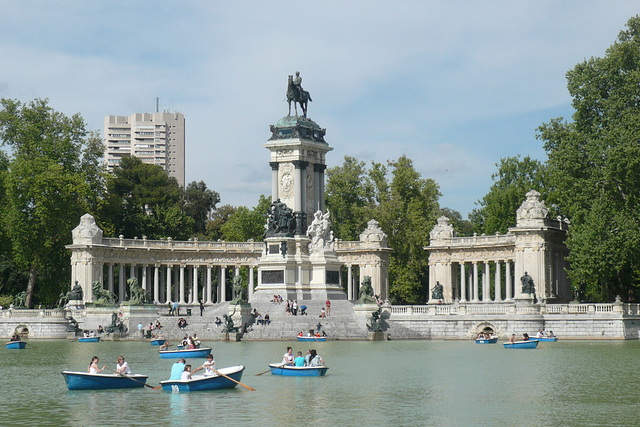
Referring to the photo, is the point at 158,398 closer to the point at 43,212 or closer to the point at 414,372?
the point at 414,372

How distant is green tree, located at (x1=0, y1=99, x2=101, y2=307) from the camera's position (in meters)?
86.7

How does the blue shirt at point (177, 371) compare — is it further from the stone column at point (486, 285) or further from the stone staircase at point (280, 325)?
the stone column at point (486, 285)

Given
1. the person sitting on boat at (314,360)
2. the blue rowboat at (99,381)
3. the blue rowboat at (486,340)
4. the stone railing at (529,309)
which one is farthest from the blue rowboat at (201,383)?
the stone railing at (529,309)

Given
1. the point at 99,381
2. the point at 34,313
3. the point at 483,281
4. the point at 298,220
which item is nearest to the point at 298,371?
the point at 99,381

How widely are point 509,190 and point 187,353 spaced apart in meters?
52.4

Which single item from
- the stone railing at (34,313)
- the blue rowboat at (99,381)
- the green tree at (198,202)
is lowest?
the blue rowboat at (99,381)

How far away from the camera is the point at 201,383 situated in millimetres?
35062

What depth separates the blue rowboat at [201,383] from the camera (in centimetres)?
3491

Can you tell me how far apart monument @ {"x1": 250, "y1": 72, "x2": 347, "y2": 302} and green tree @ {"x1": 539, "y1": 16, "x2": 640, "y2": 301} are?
17135 millimetres

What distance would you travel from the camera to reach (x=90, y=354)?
53594 mm

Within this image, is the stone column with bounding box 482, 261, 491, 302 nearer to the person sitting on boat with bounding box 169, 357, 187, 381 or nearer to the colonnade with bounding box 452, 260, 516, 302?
the colonnade with bounding box 452, 260, 516, 302

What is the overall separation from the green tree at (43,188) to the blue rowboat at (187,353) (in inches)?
1571

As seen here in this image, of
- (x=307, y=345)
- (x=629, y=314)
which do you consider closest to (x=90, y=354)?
(x=307, y=345)

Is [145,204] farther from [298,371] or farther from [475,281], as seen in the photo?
[298,371]
